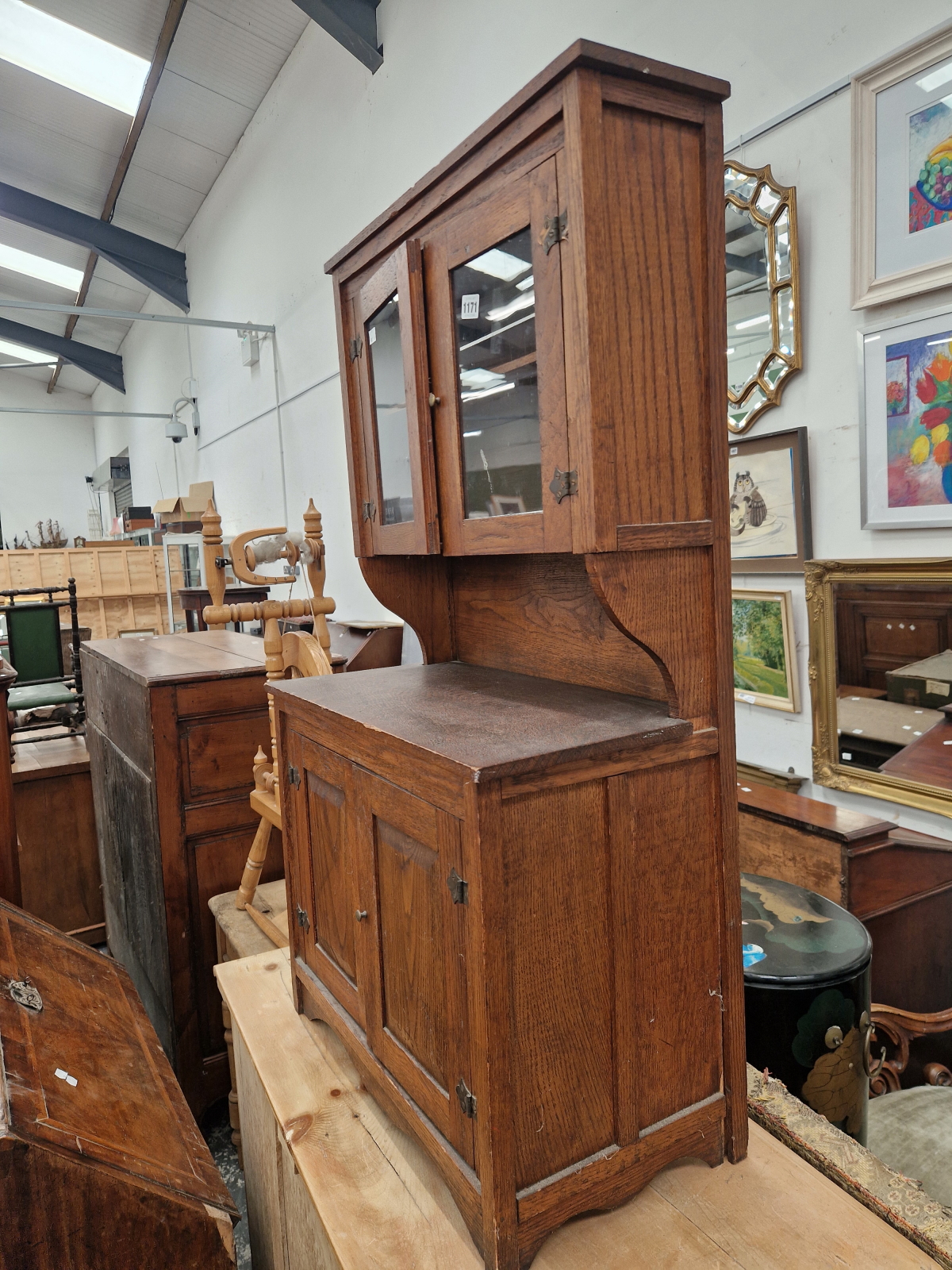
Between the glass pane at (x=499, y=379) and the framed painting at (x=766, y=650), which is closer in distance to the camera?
the glass pane at (x=499, y=379)

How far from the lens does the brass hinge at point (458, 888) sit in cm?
100

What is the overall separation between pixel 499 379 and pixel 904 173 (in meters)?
1.52

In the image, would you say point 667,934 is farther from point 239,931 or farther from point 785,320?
point 785,320

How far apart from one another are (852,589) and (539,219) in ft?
5.25

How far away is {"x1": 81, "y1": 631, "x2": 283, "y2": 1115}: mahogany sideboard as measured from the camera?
2.48 meters

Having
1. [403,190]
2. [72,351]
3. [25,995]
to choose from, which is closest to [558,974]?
[25,995]

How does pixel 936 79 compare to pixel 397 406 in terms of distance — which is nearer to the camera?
pixel 397 406

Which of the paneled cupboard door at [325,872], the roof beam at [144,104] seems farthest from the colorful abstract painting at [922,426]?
the roof beam at [144,104]

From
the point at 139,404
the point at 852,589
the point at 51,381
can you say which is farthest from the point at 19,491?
the point at 852,589

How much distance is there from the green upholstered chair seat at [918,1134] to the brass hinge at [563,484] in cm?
156

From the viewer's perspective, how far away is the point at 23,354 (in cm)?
1347

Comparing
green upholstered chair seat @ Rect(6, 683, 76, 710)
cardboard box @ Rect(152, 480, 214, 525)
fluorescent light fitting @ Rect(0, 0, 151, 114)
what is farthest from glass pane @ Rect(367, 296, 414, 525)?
cardboard box @ Rect(152, 480, 214, 525)

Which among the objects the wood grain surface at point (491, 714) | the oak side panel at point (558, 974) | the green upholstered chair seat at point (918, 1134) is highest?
the wood grain surface at point (491, 714)

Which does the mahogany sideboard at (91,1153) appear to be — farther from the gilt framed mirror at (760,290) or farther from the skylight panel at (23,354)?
the skylight panel at (23,354)
